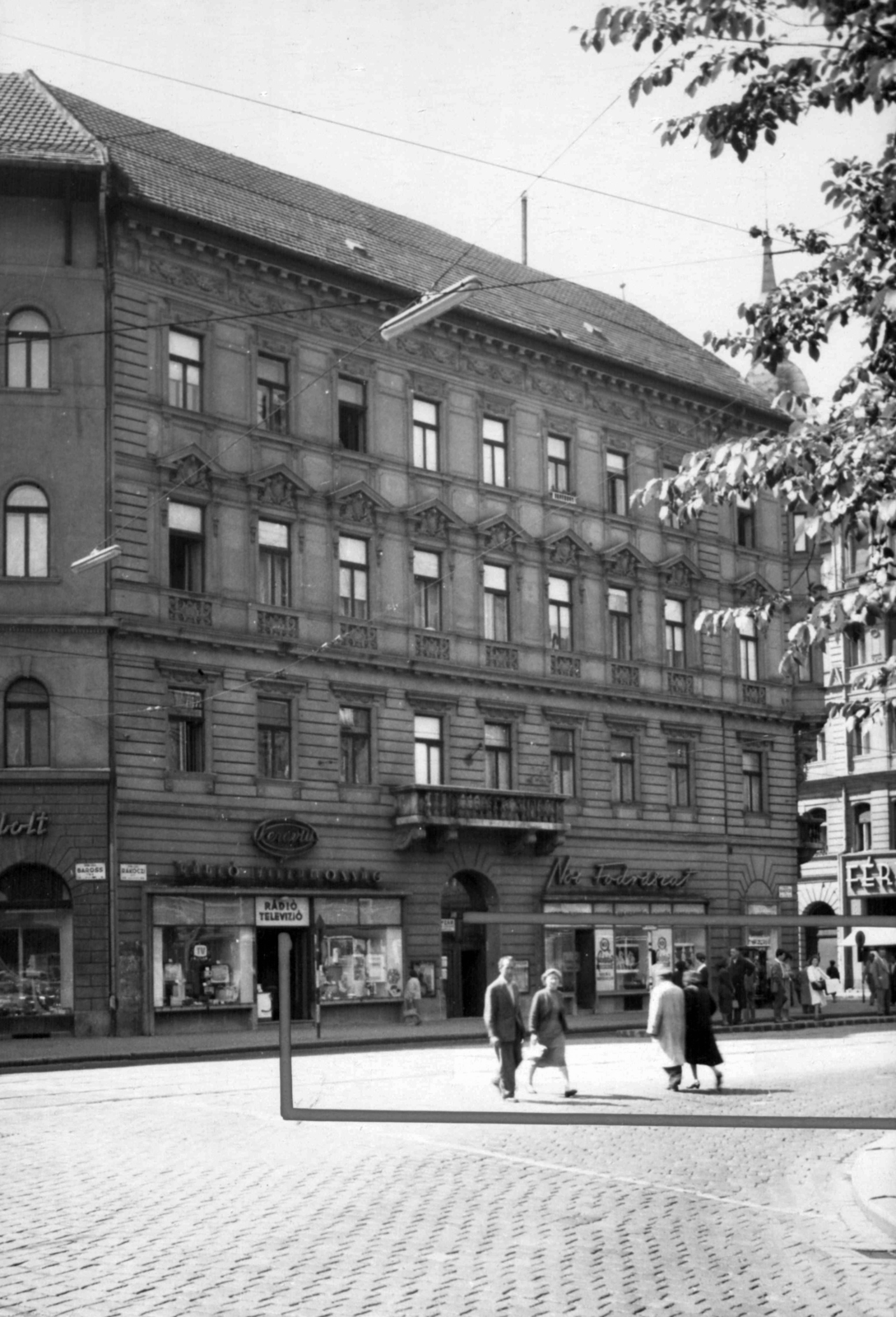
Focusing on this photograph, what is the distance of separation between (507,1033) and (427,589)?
2538 cm

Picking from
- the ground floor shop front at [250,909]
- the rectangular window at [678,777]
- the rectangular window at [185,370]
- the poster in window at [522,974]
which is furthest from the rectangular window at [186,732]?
the poster in window at [522,974]

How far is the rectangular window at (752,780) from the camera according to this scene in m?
10.5

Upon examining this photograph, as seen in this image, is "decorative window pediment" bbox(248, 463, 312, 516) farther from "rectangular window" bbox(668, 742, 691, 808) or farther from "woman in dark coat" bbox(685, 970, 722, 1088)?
"woman in dark coat" bbox(685, 970, 722, 1088)

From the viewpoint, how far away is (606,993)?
17.9 feet

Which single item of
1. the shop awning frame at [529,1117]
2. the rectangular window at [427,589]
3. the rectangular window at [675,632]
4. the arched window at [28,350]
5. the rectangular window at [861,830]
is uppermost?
the arched window at [28,350]

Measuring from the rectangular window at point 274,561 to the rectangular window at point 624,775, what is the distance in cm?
2034

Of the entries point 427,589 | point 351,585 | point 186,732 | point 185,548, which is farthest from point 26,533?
point 427,589

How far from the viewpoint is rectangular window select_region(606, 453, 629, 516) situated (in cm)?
925

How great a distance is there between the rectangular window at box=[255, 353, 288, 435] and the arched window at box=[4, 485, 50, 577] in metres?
4.63

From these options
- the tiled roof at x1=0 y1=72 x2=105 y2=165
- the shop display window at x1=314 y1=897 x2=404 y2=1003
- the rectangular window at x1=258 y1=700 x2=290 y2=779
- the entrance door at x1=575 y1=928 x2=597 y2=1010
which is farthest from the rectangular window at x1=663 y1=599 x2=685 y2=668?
the tiled roof at x1=0 y1=72 x2=105 y2=165

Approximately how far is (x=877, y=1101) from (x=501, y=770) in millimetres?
33399

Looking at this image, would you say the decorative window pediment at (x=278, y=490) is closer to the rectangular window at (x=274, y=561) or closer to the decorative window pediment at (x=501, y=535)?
the rectangular window at (x=274, y=561)

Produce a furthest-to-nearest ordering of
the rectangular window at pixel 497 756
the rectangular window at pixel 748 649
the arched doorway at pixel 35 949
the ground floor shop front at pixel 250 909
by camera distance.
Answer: the rectangular window at pixel 497 756 < the ground floor shop front at pixel 250 909 < the arched doorway at pixel 35 949 < the rectangular window at pixel 748 649

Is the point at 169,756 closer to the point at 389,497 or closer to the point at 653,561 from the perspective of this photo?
the point at 389,497
